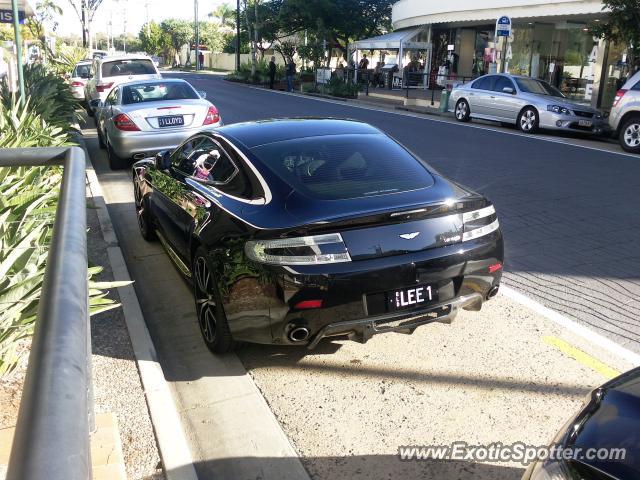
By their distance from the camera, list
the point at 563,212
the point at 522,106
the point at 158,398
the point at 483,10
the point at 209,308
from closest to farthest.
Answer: the point at 158,398
the point at 209,308
the point at 563,212
the point at 522,106
the point at 483,10

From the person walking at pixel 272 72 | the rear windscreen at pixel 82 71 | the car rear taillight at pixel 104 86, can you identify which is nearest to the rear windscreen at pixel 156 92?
the car rear taillight at pixel 104 86

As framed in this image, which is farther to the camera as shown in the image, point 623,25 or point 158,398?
point 623,25

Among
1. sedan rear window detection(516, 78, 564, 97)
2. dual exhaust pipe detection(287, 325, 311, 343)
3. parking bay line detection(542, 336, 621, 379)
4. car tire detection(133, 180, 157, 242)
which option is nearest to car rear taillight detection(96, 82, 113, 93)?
car tire detection(133, 180, 157, 242)

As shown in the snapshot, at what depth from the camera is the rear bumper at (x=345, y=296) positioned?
386 centimetres

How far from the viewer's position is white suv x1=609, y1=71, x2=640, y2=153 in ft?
46.7

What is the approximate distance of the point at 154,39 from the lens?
324ft

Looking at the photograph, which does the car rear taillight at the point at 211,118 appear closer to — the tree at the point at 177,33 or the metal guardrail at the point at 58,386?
the metal guardrail at the point at 58,386

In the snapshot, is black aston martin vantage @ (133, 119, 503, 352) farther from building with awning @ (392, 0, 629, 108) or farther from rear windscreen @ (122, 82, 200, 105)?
building with awning @ (392, 0, 629, 108)

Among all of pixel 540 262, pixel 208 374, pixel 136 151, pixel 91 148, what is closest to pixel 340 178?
pixel 208 374

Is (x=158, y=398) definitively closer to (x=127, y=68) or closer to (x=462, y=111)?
(x=127, y=68)

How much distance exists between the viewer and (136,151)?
35.8 feet

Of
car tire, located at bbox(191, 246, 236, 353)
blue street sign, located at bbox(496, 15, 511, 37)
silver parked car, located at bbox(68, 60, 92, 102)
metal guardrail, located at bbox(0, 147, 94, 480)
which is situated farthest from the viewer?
silver parked car, located at bbox(68, 60, 92, 102)

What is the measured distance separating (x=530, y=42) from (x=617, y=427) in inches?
1155

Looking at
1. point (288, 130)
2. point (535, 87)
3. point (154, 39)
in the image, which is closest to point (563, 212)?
point (288, 130)
